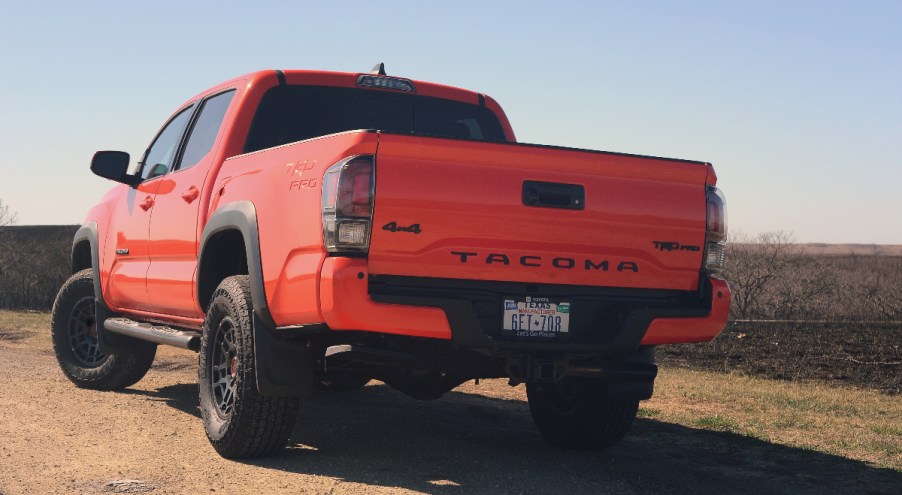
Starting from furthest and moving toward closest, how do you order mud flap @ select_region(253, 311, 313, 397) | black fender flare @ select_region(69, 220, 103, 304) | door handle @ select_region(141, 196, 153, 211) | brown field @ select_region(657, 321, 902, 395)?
brown field @ select_region(657, 321, 902, 395)
black fender flare @ select_region(69, 220, 103, 304)
door handle @ select_region(141, 196, 153, 211)
mud flap @ select_region(253, 311, 313, 397)

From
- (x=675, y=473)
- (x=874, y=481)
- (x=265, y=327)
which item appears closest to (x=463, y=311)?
(x=265, y=327)

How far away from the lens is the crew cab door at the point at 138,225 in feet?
25.8

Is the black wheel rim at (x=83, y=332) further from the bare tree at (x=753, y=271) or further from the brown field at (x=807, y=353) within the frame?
the bare tree at (x=753, y=271)

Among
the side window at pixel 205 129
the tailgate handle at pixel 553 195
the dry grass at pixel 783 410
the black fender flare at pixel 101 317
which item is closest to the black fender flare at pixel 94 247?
the black fender flare at pixel 101 317

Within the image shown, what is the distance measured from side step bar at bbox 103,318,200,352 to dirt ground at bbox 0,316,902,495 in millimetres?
544

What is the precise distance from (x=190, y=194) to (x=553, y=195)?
2.76 metres

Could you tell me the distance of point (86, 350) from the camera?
921 centimetres

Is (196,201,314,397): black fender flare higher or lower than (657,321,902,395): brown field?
higher

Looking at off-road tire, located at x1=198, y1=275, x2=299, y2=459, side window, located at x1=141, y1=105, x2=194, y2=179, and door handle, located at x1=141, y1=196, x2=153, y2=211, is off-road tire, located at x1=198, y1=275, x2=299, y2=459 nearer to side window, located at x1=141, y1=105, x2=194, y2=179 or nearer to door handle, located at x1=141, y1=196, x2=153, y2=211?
door handle, located at x1=141, y1=196, x2=153, y2=211

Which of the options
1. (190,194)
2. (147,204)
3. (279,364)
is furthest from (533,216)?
(147,204)

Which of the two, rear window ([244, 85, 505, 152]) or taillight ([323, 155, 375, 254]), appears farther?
rear window ([244, 85, 505, 152])

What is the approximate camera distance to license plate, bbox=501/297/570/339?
5.31 m

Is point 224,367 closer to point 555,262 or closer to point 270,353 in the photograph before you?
point 270,353

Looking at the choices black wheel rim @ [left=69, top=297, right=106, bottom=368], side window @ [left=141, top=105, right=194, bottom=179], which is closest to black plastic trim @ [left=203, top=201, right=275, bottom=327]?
side window @ [left=141, top=105, right=194, bottom=179]
